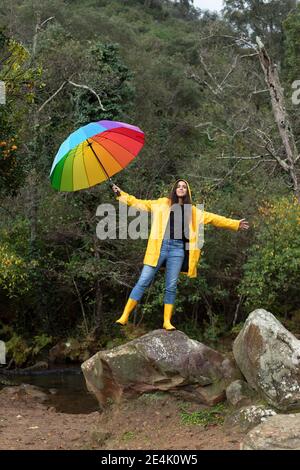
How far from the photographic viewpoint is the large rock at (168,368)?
24.3ft

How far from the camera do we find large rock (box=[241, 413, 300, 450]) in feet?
17.9

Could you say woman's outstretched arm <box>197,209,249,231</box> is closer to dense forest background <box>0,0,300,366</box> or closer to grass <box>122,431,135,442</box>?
grass <box>122,431,135,442</box>

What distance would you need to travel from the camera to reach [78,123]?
18266mm

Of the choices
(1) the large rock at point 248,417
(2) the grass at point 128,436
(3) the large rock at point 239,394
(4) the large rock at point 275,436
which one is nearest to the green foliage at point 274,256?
(3) the large rock at point 239,394

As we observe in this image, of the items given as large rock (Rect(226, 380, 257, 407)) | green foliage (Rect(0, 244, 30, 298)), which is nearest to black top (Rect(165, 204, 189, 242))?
large rock (Rect(226, 380, 257, 407))

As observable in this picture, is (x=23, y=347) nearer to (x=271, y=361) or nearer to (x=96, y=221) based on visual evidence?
(x=96, y=221)

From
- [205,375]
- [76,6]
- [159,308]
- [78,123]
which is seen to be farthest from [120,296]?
[76,6]

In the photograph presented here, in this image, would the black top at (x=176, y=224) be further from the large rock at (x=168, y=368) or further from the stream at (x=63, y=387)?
the stream at (x=63, y=387)

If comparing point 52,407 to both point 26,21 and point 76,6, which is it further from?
point 76,6

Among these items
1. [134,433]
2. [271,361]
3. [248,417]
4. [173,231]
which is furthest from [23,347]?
[271,361]

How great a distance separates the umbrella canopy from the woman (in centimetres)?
41

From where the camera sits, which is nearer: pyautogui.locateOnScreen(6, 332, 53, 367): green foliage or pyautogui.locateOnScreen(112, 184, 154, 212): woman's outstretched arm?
pyautogui.locateOnScreen(112, 184, 154, 212): woman's outstretched arm

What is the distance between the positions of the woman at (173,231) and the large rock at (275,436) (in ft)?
7.35

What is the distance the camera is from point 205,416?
23.5 feet
